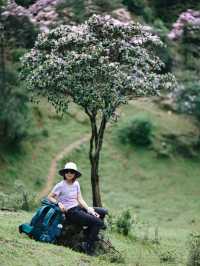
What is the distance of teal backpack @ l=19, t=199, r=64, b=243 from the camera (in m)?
9.41

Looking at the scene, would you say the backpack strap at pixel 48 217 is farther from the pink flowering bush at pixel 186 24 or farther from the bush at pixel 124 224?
the pink flowering bush at pixel 186 24

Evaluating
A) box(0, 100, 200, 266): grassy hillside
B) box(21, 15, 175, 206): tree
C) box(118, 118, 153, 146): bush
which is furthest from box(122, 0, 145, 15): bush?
box(21, 15, 175, 206): tree

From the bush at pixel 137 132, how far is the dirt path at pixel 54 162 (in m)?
1.87

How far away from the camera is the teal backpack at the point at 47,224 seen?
941cm

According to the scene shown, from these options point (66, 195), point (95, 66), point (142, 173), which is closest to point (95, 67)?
point (95, 66)

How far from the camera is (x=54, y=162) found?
26.3m

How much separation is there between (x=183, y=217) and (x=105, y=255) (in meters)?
13.8

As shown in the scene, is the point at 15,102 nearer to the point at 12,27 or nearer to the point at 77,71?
the point at 12,27

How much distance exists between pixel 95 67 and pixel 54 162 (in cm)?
1267

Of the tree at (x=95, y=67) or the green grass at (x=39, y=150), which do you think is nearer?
the tree at (x=95, y=67)

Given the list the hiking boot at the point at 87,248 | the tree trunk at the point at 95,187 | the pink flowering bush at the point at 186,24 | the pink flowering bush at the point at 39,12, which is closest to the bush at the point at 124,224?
the tree trunk at the point at 95,187

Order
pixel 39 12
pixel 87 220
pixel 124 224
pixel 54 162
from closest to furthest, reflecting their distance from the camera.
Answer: pixel 87 220
pixel 124 224
pixel 54 162
pixel 39 12

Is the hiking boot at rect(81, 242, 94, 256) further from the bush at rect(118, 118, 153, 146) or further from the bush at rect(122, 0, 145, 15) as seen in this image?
the bush at rect(122, 0, 145, 15)

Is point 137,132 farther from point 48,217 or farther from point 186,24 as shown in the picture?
point 48,217
